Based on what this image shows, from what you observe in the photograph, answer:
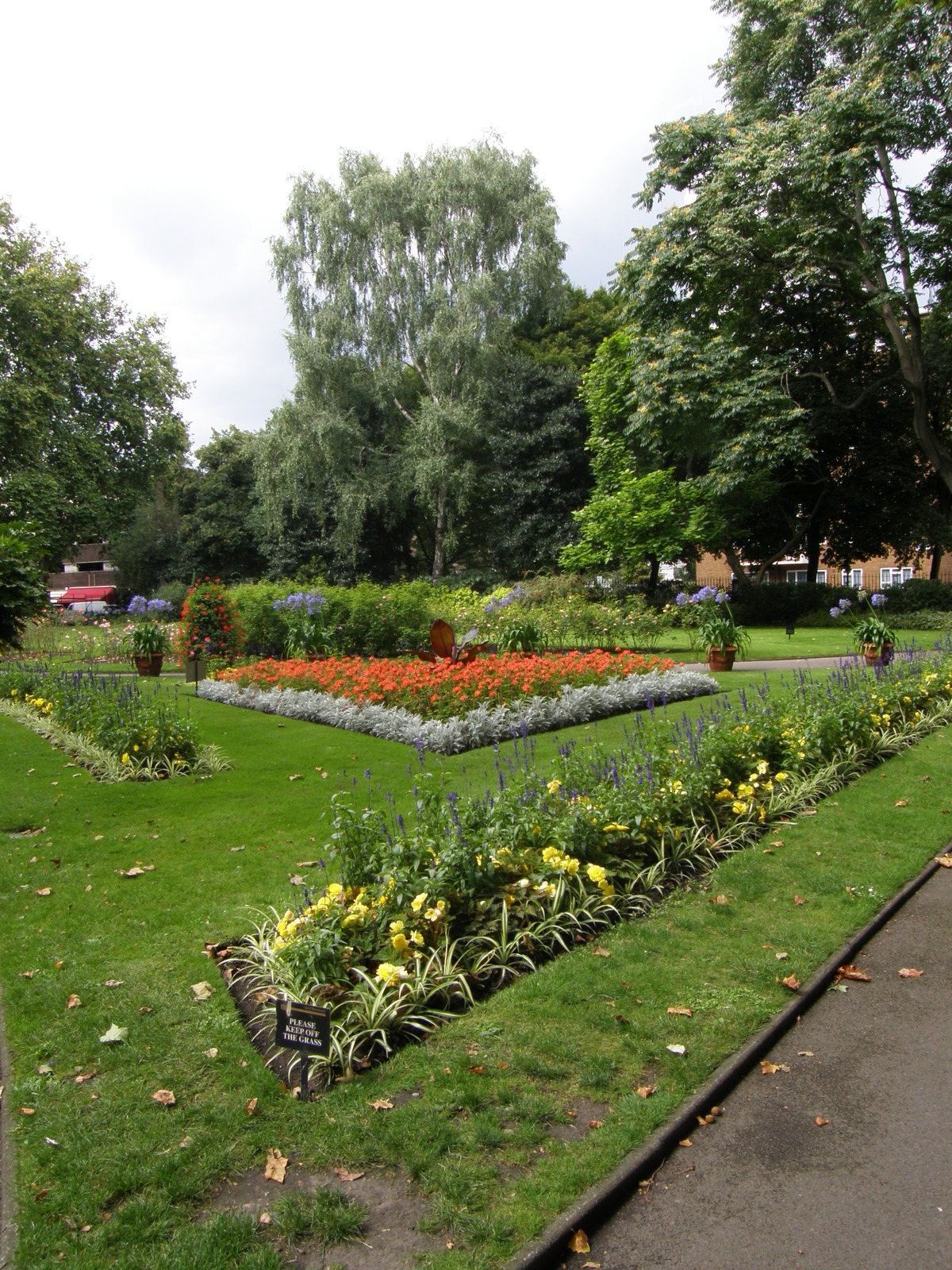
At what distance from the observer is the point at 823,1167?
7.97ft

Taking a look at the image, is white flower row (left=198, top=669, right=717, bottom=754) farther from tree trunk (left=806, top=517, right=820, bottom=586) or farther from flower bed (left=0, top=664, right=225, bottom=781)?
tree trunk (left=806, top=517, right=820, bottom=586)

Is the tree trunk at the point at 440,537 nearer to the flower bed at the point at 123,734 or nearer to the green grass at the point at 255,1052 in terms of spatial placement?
the flower bed at the point at 123,734

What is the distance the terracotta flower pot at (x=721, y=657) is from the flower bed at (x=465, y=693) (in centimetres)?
164

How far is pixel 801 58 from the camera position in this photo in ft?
66.1

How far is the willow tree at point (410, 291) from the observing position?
Answer: 26.5m

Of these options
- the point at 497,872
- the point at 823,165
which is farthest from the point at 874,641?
the point at 823,165

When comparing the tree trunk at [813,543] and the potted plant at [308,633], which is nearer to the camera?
the potted plant at [308,633]

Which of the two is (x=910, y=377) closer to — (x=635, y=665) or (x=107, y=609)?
(x=635, y=665)

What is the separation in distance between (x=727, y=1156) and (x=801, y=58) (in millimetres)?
24565

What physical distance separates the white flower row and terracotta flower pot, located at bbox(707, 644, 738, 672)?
5.67 ft

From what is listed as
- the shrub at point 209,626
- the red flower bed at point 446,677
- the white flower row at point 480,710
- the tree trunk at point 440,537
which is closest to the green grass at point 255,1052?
the white flower row at point 480,710

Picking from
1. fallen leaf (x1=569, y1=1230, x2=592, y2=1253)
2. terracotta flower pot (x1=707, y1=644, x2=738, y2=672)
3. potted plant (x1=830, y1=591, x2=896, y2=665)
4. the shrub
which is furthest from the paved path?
the shrub

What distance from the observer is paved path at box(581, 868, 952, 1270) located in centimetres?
212

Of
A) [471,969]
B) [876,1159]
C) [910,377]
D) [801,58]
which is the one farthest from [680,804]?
[801,58]
